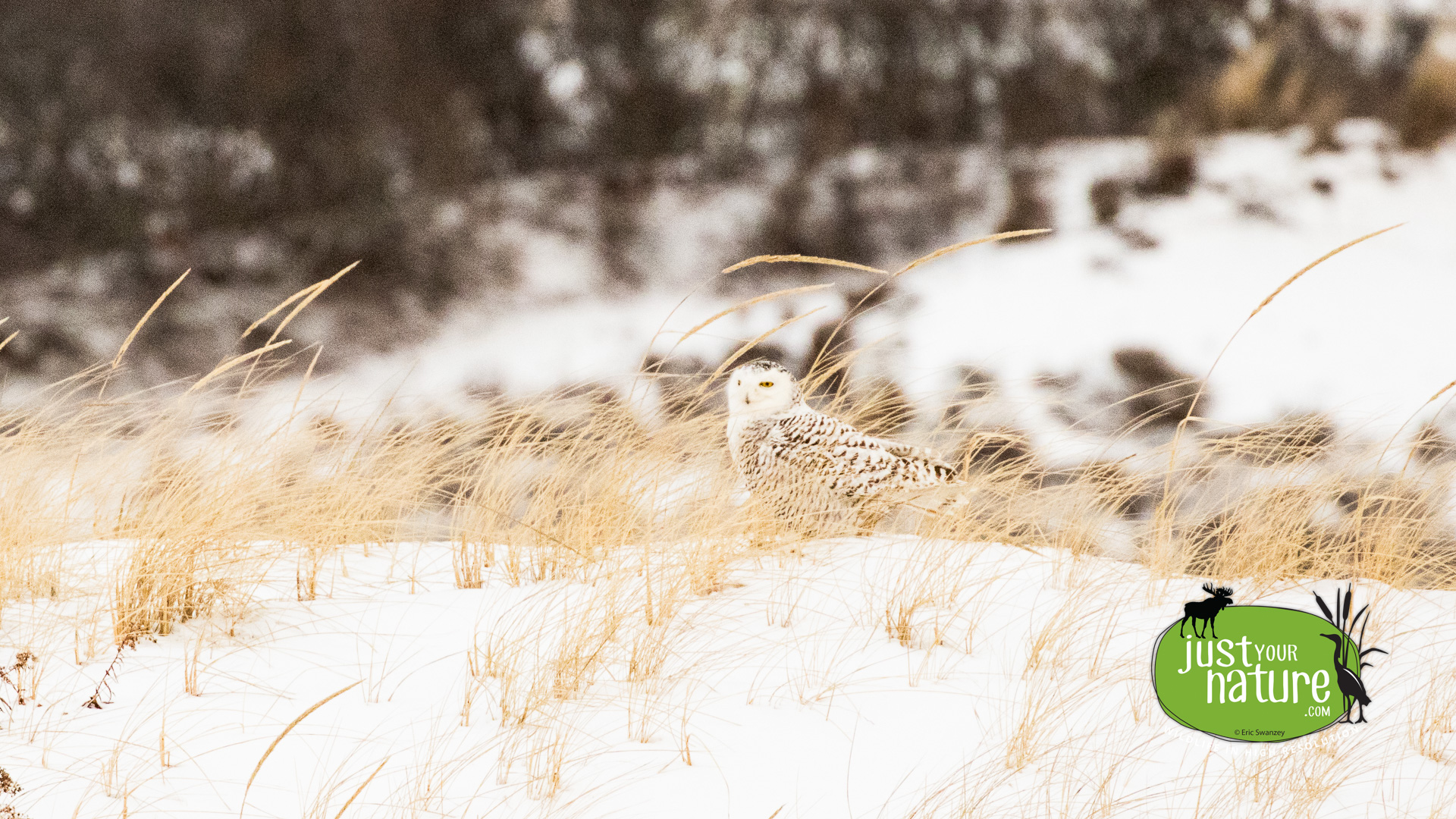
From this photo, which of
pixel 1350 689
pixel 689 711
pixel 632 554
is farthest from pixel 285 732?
pixel 1350 689

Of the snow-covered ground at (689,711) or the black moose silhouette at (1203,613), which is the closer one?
the snow-covered ground at (689,711)

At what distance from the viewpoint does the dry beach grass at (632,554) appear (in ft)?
5.34

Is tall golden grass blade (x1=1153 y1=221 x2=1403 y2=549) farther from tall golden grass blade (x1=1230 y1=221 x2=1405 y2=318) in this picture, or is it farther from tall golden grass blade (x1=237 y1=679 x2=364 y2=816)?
tall golden grass blade (x1=237 y1=679 x2=364 y2=816)

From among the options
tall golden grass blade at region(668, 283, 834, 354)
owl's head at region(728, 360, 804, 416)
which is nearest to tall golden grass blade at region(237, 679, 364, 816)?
tall golden grass blade at region(668, 283, 834, 354)

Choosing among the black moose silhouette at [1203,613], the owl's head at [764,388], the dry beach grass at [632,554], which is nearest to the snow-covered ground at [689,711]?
the dry beach grass at [632,554]

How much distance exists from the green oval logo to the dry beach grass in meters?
0.06

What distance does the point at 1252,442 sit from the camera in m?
2.86

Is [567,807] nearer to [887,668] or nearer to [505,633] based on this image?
[505,633]

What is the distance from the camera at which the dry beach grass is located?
5.34 ft

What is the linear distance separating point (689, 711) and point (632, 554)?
1.82 feet

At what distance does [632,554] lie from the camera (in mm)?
2201

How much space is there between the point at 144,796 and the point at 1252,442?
3.00m

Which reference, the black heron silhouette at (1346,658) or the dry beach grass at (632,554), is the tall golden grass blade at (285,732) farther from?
the black heron silhouette at (1346,658)

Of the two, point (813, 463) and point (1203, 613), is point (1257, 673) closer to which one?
point (1203, 613)
